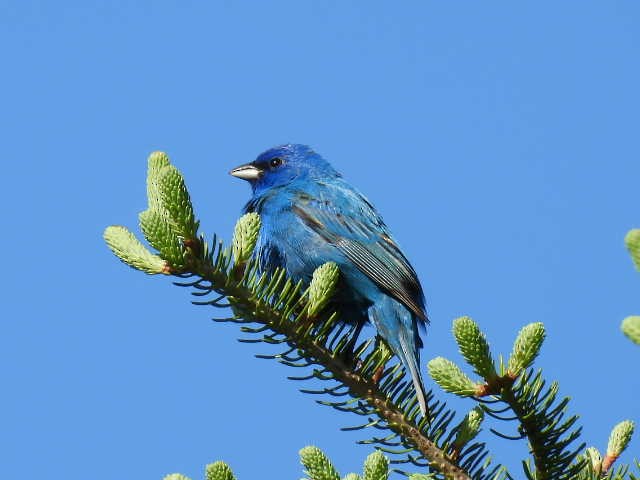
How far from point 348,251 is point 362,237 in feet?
0.72

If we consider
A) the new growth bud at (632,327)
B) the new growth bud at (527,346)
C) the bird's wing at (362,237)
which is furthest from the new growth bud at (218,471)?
the bird's wing at (362,237)

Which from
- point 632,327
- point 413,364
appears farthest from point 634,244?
point 413,364

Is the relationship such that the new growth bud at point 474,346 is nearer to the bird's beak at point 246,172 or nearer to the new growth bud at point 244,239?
the new growth bud at point 244,239

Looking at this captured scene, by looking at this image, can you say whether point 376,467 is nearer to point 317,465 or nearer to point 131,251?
point 317,465

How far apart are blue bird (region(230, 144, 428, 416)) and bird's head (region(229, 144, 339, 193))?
326 mm

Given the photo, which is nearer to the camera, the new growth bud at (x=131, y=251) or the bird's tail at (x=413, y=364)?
the new growth bud at (x=131, y=251)

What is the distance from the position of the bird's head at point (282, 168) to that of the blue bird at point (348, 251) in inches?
12.8

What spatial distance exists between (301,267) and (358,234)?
0.54 meters

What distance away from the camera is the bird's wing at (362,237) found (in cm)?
558

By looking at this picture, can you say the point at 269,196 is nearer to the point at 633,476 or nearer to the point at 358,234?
the point at 358,234

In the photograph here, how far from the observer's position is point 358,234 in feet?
19.8

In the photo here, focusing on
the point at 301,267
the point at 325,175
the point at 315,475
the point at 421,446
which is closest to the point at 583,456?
the point at 421,446

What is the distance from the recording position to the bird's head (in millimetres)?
7144

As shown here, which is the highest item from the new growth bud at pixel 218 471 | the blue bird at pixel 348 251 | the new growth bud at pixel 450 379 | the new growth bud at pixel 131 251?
the blue bird at pixel 348 251
